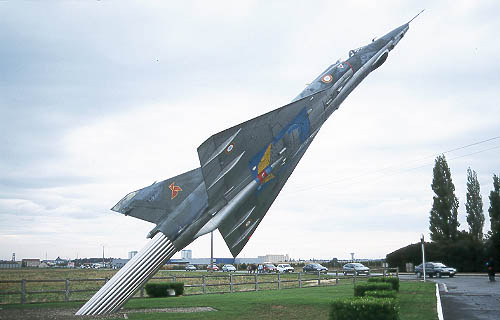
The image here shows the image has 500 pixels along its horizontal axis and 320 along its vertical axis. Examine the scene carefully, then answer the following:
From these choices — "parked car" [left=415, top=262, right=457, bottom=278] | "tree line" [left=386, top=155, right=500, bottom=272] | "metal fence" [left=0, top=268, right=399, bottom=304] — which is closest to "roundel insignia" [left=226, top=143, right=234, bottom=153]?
"metal fence" [left=0, top=268, right=399, bottom=304]

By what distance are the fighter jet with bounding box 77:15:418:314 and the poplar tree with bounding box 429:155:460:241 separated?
126 ft

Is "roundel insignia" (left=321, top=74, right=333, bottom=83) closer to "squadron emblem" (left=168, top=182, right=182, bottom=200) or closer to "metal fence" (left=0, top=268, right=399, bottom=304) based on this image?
"squadron emblem" (left=168, top=182, right=182, bottom=200)

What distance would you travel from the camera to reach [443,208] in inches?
1987

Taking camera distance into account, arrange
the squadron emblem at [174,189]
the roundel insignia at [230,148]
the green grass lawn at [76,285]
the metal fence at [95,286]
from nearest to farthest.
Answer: the roundel insignia at [230,148]
the squadron emblem at [174,189]
the metal fence at [95,286]
the green grass lawn at [76,285]

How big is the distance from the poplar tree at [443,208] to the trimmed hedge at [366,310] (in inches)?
1796

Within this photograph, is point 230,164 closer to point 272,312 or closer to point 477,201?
point 272,312

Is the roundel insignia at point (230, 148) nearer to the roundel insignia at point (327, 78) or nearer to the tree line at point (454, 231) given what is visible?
the roundel insignia at point (327, 78)

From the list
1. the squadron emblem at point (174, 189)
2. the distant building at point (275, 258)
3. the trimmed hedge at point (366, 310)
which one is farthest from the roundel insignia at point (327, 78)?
the distant building at point (275, 258)

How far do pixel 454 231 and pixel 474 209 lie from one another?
5.48 m

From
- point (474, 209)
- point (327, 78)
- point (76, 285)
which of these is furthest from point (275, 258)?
point (327, 78)

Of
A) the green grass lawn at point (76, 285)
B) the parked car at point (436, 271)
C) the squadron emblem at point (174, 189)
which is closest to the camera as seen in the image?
the squadron emblem at point (174, 189)

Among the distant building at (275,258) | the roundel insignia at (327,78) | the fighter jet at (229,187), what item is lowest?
the distant building at (275,258)

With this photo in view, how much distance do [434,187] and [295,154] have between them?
40479 mm

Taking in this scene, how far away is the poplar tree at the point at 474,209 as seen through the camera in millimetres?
53031
